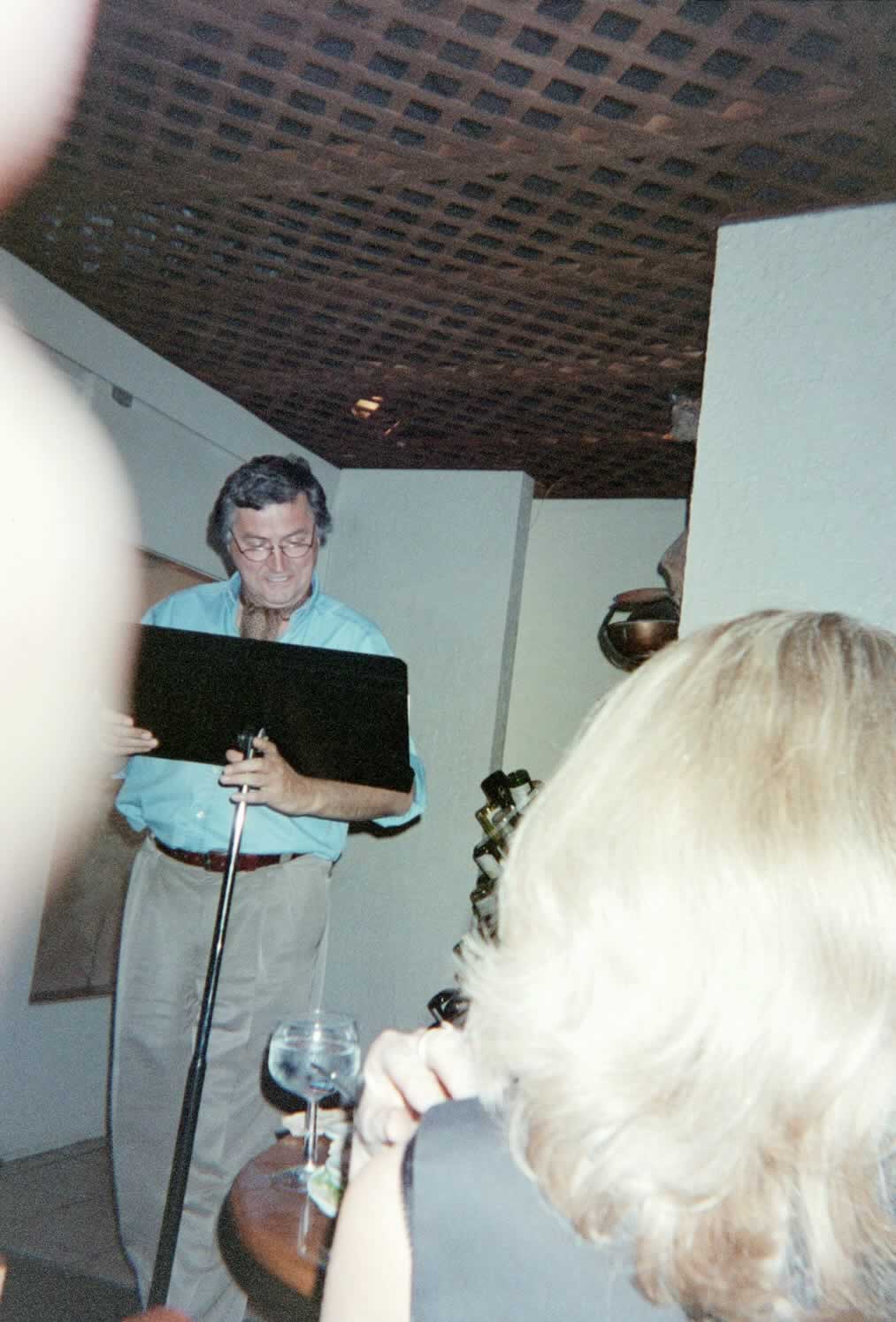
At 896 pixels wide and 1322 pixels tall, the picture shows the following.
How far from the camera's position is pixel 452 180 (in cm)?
220

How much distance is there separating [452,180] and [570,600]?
80.3 inches

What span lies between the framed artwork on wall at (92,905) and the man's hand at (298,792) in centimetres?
119

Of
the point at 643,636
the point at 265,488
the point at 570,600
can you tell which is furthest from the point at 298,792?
the point at 570,600

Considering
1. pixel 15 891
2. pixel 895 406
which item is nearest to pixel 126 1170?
pixel 15 891

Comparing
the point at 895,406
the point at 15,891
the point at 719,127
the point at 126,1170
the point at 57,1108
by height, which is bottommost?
the point at 57,1108

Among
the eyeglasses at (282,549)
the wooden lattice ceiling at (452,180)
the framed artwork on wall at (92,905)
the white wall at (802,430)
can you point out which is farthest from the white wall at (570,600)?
the white wall at (802,430)

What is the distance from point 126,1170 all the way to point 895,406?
2.10 meters

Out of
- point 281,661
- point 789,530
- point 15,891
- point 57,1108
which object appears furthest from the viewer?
point 57,1108

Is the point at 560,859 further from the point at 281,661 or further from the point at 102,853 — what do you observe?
the point at 102,853

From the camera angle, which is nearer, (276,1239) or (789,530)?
(276,1239)

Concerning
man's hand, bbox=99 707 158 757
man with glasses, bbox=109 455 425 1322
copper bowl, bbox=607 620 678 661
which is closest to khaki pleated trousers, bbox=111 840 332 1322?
man with glasses, bbox=109 455 425 1322

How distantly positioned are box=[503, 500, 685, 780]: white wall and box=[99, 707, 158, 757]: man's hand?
6.83 feet

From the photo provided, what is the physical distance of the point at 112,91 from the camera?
2.06m

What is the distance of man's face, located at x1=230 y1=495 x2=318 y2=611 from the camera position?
7.80ft
